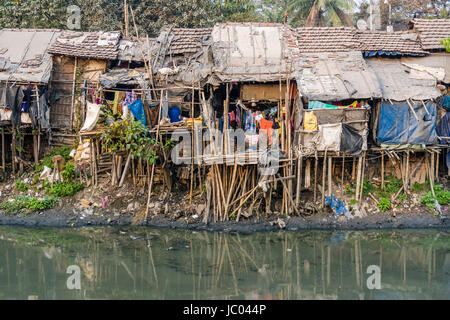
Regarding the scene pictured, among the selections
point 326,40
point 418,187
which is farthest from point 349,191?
point 326,40

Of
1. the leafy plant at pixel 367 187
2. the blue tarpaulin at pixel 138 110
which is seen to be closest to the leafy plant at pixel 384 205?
the leafy plant at pixel 367 187

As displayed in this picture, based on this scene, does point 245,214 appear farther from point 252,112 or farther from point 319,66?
point 319,66

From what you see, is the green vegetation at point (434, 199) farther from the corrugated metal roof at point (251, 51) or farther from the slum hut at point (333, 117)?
the corrugated metal roof at point (251, 51)

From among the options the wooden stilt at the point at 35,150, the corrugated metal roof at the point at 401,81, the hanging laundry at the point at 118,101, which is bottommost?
the wooden stilt at the point at 35,150

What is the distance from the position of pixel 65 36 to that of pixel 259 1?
9.30 m

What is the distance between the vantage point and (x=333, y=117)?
10953 mm

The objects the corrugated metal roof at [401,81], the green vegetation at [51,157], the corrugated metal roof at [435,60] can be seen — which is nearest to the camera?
the corrugated metal roof at [401,81]

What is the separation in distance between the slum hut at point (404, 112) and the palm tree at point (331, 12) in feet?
15.9

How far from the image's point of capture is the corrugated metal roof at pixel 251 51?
38.0ft

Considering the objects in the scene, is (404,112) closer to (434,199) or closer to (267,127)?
(434,199)

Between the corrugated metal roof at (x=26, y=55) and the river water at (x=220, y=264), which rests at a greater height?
the corrugated metal roof at (x=26, y=55)

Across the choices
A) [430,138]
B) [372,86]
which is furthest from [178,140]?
[430,138]

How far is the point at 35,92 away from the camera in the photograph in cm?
1237

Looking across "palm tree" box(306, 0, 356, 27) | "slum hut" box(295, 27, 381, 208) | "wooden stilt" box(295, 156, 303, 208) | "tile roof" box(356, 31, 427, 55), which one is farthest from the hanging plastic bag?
"palm tree" box(306, 0, 356, 27)
